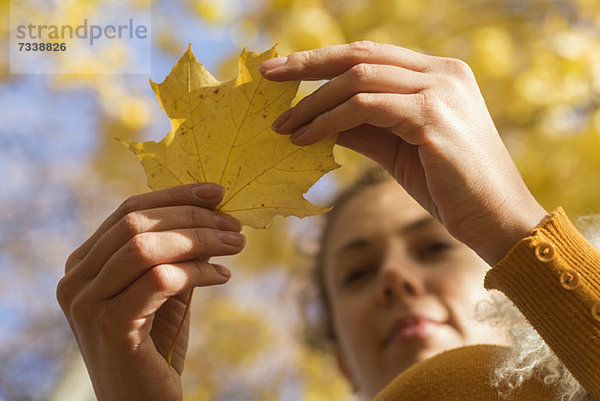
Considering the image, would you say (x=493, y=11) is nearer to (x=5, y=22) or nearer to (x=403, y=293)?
(x=403, y=293)

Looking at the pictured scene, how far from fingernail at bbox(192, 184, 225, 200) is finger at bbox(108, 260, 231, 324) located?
7cm

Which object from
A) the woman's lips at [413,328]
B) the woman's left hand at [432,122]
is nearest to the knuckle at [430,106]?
the woman's left hand at [432,122]

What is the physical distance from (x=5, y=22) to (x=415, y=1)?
1.15 m

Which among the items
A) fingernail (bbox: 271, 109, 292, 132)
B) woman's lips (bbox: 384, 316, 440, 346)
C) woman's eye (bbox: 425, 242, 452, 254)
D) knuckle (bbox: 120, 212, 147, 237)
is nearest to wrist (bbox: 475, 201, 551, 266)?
fingernail (bbox: 271, 109, 292, 132)

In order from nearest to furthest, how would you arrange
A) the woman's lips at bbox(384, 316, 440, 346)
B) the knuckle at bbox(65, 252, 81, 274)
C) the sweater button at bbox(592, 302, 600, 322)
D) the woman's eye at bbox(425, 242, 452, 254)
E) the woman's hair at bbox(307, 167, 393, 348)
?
the sweater button at bbox(592, 302, 600, 322) < the knuckle at bbox(65, 252, 81, 274) < the woman's lips at bbox(384, 316, 440, 346) < the woman's eye at bbox(425, 242, 452, 254) < the woman's hair at bbox(307, 167, 393, 348)

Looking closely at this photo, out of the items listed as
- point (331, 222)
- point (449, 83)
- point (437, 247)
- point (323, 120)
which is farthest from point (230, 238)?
point (331, 222)

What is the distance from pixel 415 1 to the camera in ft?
5.20

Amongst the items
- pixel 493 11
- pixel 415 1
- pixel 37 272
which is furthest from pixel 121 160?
pixel 493 11

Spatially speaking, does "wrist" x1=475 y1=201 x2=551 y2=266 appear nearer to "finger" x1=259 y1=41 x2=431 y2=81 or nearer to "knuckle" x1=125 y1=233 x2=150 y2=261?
"finger" x1=259 y1=41 x2=431 y2=81

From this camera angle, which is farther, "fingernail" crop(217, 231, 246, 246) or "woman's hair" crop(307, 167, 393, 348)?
"woman's hair" crop(307, 167, 393, 348)

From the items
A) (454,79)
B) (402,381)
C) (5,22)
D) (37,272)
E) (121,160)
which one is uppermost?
(5,22)

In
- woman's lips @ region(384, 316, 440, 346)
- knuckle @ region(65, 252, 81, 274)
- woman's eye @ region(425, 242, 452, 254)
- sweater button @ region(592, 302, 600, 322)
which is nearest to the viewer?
sweater button @ region(592, 302, 600, 322)

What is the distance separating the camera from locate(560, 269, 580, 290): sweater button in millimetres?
508

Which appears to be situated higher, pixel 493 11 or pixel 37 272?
pixel 493 11
